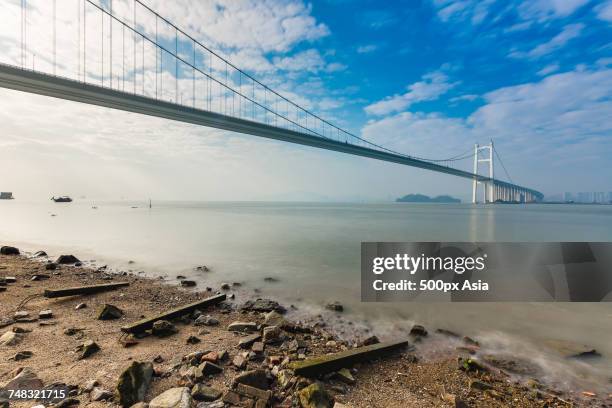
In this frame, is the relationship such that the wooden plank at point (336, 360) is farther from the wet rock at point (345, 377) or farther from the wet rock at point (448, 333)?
the wet rock at point (448, 333)

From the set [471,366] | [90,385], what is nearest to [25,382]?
[90,385]

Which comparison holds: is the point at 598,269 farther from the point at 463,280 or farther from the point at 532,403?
→ the point at 532,403

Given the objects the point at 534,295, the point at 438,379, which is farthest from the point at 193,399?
the point at 534,295

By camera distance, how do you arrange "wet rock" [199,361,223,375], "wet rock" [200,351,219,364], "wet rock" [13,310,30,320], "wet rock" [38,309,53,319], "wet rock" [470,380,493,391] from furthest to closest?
1. "wet rock" [38,309,53,319]
2. "wet rock" [13,310,30,320]
3. "wet rock" [200,351,219,364]
4. "wet rock" [470,380,493,391]
5. "wet rock" [199,361,223,375]

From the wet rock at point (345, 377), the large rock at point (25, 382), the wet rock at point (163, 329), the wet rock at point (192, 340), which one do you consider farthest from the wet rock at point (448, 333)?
the large rock at point (25, 382)

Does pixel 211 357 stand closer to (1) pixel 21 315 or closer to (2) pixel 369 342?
(2) pixel 369 342

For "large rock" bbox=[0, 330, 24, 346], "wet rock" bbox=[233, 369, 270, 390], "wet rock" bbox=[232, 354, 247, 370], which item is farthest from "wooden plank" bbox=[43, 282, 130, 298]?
"wet rock" bbox=[233, 369, 270, 390]

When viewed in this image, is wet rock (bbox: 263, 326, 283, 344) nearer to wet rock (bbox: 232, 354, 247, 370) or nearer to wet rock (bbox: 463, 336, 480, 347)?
wet rock (bbox: 232, 354, 247, 370)
